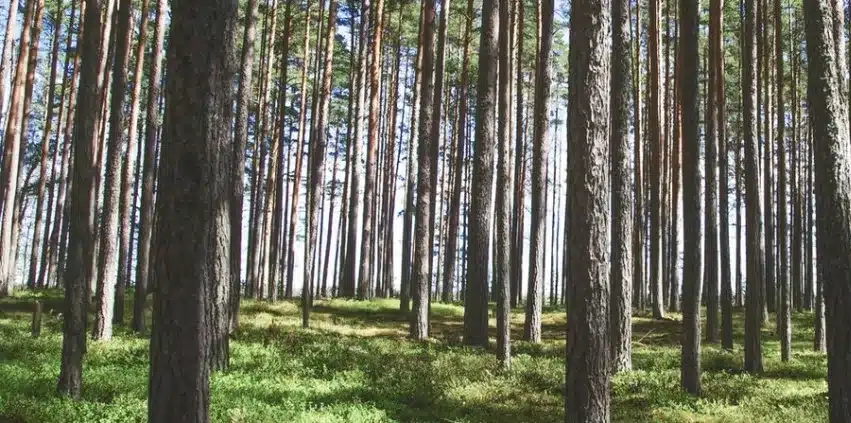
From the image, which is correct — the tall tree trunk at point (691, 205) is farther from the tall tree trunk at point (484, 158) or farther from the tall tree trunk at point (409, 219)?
the tall tree trunk at point (409, 219)

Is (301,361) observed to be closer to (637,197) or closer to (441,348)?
(441,348)

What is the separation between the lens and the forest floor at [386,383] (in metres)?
→ 8.15

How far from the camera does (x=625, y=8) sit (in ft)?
40.8

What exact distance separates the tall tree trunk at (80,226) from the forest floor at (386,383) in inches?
19.2

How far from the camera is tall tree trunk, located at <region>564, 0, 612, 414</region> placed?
6.57 m

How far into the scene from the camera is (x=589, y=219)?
265 inches

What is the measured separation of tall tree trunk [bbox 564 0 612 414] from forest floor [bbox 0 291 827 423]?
2230 mm

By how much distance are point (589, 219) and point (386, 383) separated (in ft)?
18.1

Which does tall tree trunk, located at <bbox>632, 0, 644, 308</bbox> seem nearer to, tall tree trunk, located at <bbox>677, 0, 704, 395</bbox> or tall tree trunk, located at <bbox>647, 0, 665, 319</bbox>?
tall tree trunk, located at <bbox>647, 0, 665, 319</bbox>

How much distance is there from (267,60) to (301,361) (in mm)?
19536

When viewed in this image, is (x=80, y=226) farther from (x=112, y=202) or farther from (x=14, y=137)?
(x=14, y=137)

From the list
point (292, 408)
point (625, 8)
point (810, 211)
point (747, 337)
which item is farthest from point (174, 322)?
point (810, 211)

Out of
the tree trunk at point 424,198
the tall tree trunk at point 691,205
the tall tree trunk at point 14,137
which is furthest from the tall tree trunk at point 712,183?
the tall tree trunk at point 14,137

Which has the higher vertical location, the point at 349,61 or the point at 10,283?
the point at 349,61
